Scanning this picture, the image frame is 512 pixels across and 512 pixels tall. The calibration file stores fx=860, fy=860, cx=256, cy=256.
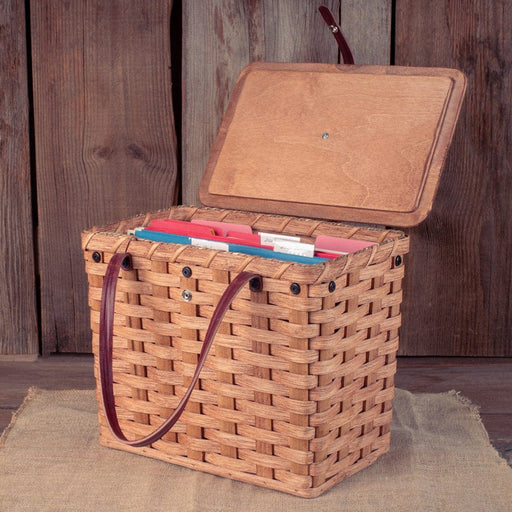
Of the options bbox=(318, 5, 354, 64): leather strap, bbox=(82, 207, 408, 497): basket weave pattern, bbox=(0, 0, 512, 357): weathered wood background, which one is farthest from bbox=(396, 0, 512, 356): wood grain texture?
bbox=(82, 207, 408, 497): basket weave pattern

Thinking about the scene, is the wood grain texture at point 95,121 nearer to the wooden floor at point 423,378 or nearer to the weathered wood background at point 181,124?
the weathered wood background at point 181,124

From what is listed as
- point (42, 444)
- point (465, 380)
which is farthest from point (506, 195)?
point (42, 444)

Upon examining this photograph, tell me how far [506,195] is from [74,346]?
3.03ft

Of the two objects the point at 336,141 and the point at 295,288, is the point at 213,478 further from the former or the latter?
the point at 336,141

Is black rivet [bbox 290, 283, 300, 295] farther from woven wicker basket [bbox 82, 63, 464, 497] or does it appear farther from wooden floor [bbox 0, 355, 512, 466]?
wooden floor [bbox 0, 355, 512, 466]

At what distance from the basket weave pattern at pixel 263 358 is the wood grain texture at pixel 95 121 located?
41 centimetres

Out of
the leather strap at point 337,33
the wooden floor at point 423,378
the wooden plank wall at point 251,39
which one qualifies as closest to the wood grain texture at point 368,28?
the wooden plank wall at point 251,39

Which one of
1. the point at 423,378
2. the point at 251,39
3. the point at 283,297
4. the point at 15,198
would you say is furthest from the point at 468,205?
the point at 15,198

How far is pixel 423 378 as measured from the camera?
5.45 feet

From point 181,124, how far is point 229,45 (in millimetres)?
179

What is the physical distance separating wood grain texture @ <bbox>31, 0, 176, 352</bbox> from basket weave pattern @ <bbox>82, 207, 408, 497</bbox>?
0.41 metres

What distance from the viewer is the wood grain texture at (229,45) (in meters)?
1.62

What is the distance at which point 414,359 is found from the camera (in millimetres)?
1761

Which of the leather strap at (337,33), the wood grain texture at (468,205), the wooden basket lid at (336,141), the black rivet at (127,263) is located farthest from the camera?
the wood grain texture at (468,205)
